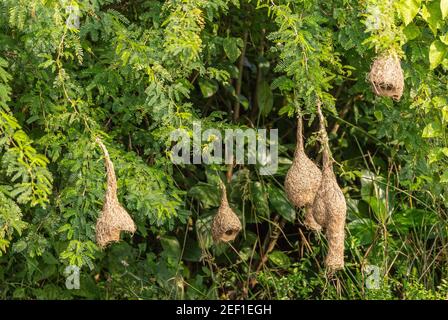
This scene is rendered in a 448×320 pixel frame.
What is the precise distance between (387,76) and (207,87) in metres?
1.79

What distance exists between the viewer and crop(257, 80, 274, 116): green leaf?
18.1 feet

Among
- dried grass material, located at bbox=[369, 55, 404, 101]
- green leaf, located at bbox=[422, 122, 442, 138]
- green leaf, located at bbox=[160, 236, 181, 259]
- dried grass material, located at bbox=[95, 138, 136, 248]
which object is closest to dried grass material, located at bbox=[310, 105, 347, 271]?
dried grass material, located at bbox=[369, 55, 404, 101]

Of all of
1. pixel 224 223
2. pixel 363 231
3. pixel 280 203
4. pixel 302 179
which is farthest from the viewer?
pixel 280 203

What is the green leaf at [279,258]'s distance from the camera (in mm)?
5465

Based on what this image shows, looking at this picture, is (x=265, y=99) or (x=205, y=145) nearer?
(x=205, y=145)

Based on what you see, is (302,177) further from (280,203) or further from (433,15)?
(280,203)

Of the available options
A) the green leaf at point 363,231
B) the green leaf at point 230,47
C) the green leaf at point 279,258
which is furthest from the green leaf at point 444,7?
the green leaf at point 279,258

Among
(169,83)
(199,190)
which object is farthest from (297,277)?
(169,83)

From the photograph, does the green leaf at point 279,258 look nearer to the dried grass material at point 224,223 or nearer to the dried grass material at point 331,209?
the dried grass material at point 224,223

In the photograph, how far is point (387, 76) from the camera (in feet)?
12.0

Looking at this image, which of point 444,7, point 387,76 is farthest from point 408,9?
point 387,76

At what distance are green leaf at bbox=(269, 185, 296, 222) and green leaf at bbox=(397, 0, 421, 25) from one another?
199cm

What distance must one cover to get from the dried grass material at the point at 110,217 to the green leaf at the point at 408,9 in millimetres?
1242

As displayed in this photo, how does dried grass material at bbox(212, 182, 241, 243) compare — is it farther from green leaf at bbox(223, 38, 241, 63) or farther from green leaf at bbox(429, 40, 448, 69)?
green leaf at bbox(429, 40, 448, 69)
